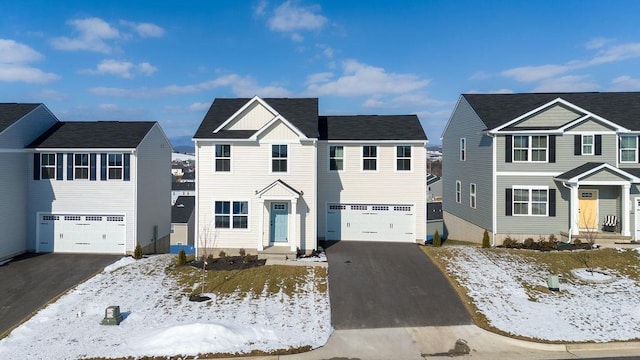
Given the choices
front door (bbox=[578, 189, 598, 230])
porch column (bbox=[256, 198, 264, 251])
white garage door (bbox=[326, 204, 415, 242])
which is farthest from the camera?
white garage door (bbox=[326, 204, 415, 242])

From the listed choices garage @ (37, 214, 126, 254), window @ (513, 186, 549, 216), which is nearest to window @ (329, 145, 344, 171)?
window @ (513, 186, 549, 216)

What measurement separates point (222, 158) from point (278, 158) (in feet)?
9.58

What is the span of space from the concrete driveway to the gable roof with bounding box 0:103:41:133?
22.8 feet

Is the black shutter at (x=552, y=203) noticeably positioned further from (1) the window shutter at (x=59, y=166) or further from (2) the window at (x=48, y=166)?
(2) the window at (x=48, y=166)

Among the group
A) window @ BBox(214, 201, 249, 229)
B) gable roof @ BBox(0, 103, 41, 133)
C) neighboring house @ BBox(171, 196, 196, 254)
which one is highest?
gable roof @ BBox(0, 103, 41, 133)

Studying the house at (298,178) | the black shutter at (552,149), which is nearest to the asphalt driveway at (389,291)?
the house at (298,178)

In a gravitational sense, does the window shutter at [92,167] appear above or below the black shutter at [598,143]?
below

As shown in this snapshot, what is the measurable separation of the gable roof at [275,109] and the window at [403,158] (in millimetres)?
5284

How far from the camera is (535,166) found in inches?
856

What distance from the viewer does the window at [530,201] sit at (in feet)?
71.2

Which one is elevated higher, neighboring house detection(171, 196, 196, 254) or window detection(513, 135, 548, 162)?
window detection(513, 135, 548, 162)

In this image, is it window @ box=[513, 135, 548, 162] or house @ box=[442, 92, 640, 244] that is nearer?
house @ box=[442, 92, 640, 244]

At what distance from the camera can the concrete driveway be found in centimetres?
1440

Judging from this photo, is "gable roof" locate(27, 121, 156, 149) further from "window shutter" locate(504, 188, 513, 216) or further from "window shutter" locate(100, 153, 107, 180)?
"window shutter" locate(504, 188, 513, 216)
